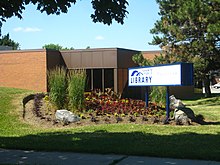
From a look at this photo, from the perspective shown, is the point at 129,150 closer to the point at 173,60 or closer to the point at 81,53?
the point at 173,60

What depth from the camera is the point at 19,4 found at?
7484 millimetres

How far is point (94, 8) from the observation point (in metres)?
7.45

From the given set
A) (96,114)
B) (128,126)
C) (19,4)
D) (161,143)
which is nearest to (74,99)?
(96,114)

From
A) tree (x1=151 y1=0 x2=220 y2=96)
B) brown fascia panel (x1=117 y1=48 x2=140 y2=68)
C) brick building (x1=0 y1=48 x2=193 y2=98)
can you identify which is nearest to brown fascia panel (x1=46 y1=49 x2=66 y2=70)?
brick building (x1=0 y1=48 x2=193 y2=98)

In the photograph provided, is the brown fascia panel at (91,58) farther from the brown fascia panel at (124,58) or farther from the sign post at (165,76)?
the sign post at (165,76)

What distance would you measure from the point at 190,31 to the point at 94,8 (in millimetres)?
19582

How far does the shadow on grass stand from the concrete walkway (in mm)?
314

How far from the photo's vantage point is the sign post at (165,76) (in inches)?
566

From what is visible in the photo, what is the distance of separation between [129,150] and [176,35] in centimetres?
1888

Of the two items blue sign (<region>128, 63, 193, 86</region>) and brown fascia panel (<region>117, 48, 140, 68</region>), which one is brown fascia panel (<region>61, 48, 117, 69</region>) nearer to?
brown fascia panel (<region>117, 48, 140, 68</region>)

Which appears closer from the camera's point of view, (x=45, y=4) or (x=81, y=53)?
(x=45, y=4)

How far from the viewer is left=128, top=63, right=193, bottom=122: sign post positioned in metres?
14.4

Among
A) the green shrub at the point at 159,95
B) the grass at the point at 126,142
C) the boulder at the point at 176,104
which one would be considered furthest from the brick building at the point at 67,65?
Result: the grass at the point at 126,142

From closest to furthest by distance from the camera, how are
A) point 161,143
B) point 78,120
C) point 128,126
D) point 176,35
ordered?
point 161,143
point 128,126
point 78,120
point 176,35
